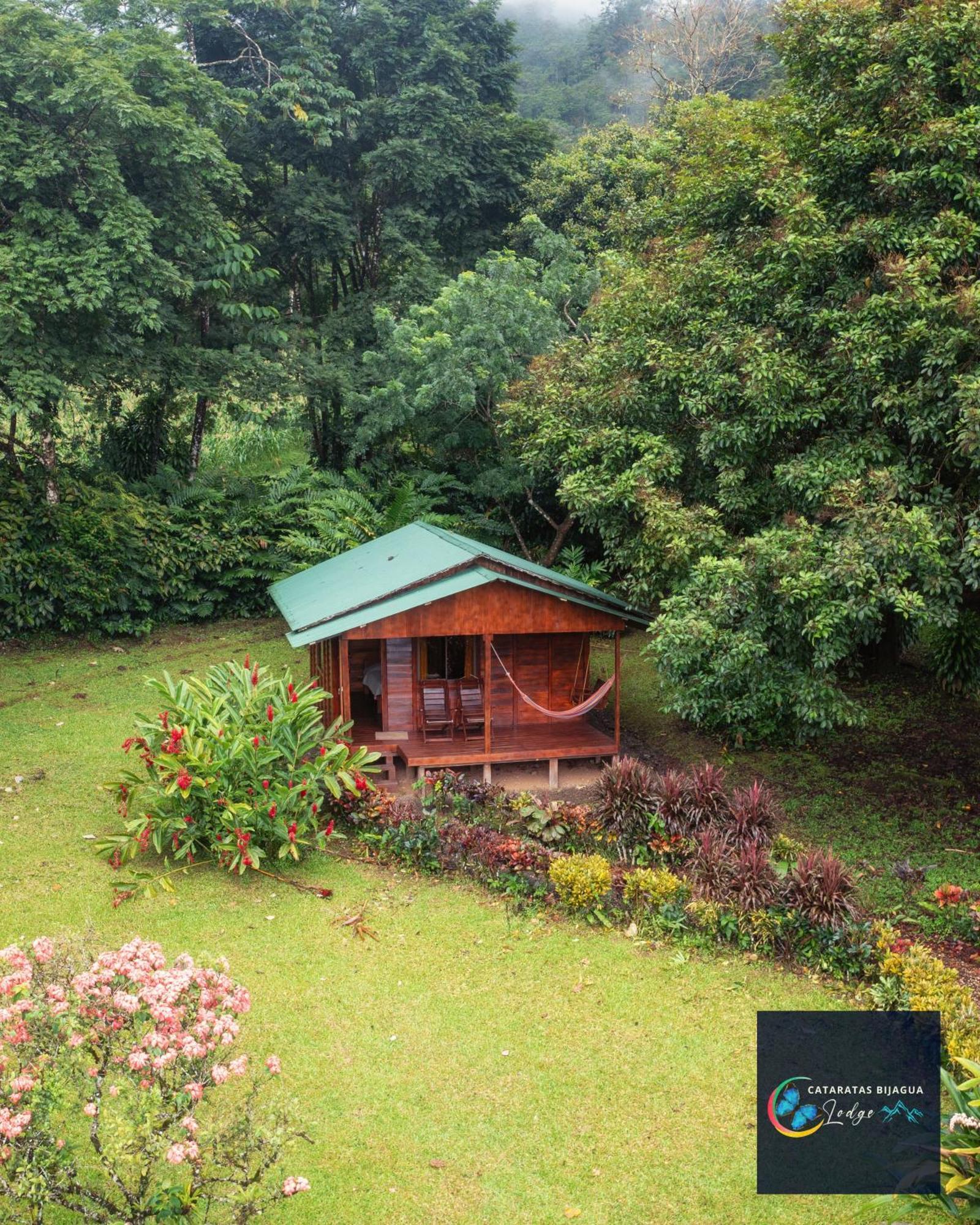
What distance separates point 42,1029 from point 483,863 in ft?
15.5

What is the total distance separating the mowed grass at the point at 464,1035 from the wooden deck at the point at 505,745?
221 centimetres

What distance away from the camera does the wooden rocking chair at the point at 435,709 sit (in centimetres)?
1176

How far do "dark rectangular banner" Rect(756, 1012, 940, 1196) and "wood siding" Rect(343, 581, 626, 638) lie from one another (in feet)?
16.6

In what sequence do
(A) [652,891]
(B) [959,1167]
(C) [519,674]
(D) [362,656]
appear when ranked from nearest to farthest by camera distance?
(B) [959,1167]
(A) [652,891]
(C) [519,674]
(D) [362,656]

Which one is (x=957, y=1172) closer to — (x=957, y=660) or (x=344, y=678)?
(x=344, y=678)

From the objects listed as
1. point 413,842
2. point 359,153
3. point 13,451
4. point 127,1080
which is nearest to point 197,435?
point 13,451

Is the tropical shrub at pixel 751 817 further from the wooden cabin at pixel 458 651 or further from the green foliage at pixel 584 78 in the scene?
the green foliage at pixel 584 78

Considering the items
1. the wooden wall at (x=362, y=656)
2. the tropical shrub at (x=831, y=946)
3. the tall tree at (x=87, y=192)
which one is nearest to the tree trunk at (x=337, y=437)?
the tall tree at (x=87, y=192)

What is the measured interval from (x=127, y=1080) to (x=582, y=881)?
4.24 m

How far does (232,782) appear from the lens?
8.77 m

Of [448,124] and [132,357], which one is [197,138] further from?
[448,124]

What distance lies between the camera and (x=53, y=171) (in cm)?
1395

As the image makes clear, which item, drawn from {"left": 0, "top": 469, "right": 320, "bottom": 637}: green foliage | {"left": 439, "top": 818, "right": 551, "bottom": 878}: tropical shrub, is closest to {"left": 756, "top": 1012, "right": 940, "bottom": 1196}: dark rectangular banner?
{"left": 439, "top": 818, "right": 551, "bottom": 878}: tropical shrub

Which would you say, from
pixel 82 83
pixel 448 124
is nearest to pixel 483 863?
pixel 82 83
